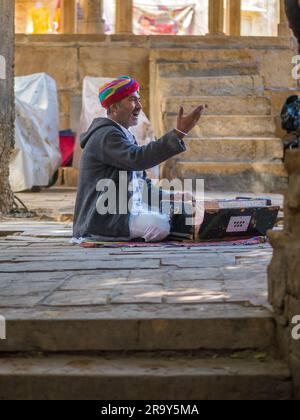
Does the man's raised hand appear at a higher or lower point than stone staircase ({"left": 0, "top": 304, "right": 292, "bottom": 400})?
higher

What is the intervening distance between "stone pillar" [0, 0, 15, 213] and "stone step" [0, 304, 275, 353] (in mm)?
5253

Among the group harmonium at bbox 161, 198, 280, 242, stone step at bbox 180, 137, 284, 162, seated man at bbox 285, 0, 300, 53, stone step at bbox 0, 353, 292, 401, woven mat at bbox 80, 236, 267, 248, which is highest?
seated man at bbox 285, 0, 300, 53

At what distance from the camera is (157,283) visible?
157 inches

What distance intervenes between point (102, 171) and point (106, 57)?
841 cm

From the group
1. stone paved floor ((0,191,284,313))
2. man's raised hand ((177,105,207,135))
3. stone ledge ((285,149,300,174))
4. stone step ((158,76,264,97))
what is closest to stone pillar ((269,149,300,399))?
stone ledge ((285,149,300,174))

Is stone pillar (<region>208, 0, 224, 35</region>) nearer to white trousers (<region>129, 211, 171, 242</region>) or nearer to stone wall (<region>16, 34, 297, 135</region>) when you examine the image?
stone wall (<region>16, 34, 297, 135</region>)

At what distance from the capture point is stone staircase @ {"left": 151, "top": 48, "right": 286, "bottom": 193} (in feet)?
33.3

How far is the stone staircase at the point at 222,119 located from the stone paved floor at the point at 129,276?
14.9 ft

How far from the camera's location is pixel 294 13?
11.1ft

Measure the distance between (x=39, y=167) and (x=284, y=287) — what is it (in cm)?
943

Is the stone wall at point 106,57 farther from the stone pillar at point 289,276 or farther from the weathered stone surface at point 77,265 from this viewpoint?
the stone pillar at point 289,276

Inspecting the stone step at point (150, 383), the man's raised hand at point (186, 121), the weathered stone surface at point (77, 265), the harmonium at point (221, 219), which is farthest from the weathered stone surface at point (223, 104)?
the stone step at point (150, 383)

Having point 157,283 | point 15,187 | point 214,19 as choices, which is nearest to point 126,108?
point 157,283
